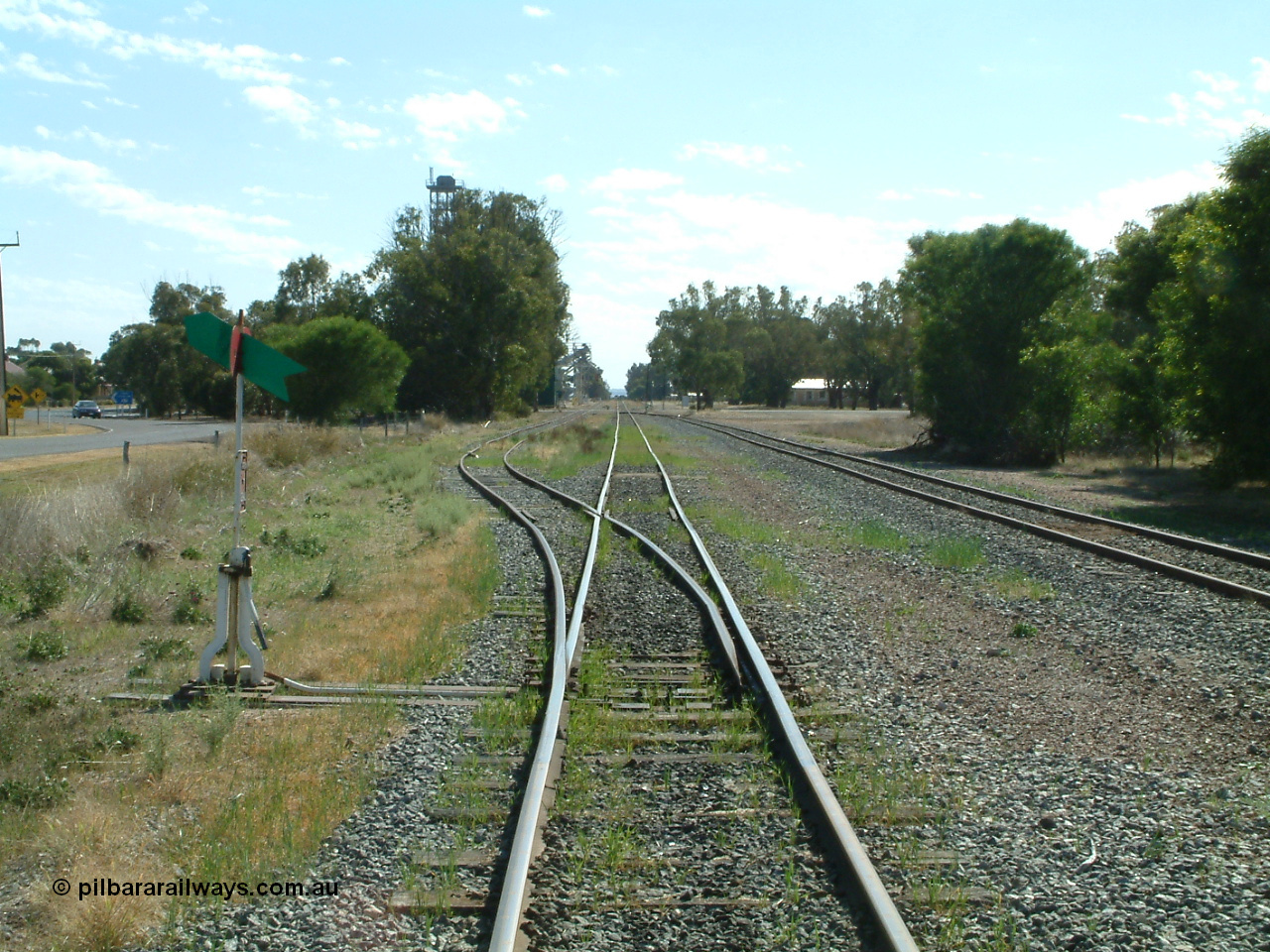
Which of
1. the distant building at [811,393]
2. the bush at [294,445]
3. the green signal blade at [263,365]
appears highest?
the distant building at [811,393]

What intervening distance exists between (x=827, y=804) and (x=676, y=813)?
701mm

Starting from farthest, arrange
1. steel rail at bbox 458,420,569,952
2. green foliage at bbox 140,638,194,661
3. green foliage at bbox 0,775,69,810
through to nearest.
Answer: green foliage at bbox 140,638,194,661
green foliage at bbox 0,775,69,810
steel rail at bbox 458,420,569,952

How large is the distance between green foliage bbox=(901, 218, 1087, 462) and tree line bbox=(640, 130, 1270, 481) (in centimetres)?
4

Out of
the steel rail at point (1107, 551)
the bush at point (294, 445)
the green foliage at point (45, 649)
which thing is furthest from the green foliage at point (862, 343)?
the green foliage at point (45, 649)

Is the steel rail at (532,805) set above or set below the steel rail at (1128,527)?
below

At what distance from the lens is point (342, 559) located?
43.1 feet

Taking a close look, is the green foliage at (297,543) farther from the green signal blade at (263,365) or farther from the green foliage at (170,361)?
the green foliage at (170,361)

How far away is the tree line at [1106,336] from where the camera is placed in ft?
61.1

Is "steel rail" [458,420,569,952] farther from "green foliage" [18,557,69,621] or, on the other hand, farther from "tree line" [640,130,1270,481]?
"tree line" [640,130,1270,481]

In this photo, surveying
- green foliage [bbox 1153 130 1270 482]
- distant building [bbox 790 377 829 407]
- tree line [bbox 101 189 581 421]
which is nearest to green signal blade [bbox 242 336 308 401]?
green foliage [bbox 1153 130 1270 482]

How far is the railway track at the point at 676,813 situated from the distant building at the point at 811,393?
147 meters

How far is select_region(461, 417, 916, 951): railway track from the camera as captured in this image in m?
3.83

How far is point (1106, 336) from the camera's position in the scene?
35062 millimetres

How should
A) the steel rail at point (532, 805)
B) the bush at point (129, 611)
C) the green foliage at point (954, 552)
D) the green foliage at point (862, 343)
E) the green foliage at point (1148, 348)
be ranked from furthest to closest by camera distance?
the green foliage at point (862, 343)
the green foliage at point (1148, 348)
the green foliage at point (954, 552)
the bush at point (129, 611)
the steel rail at point (532, 805)
